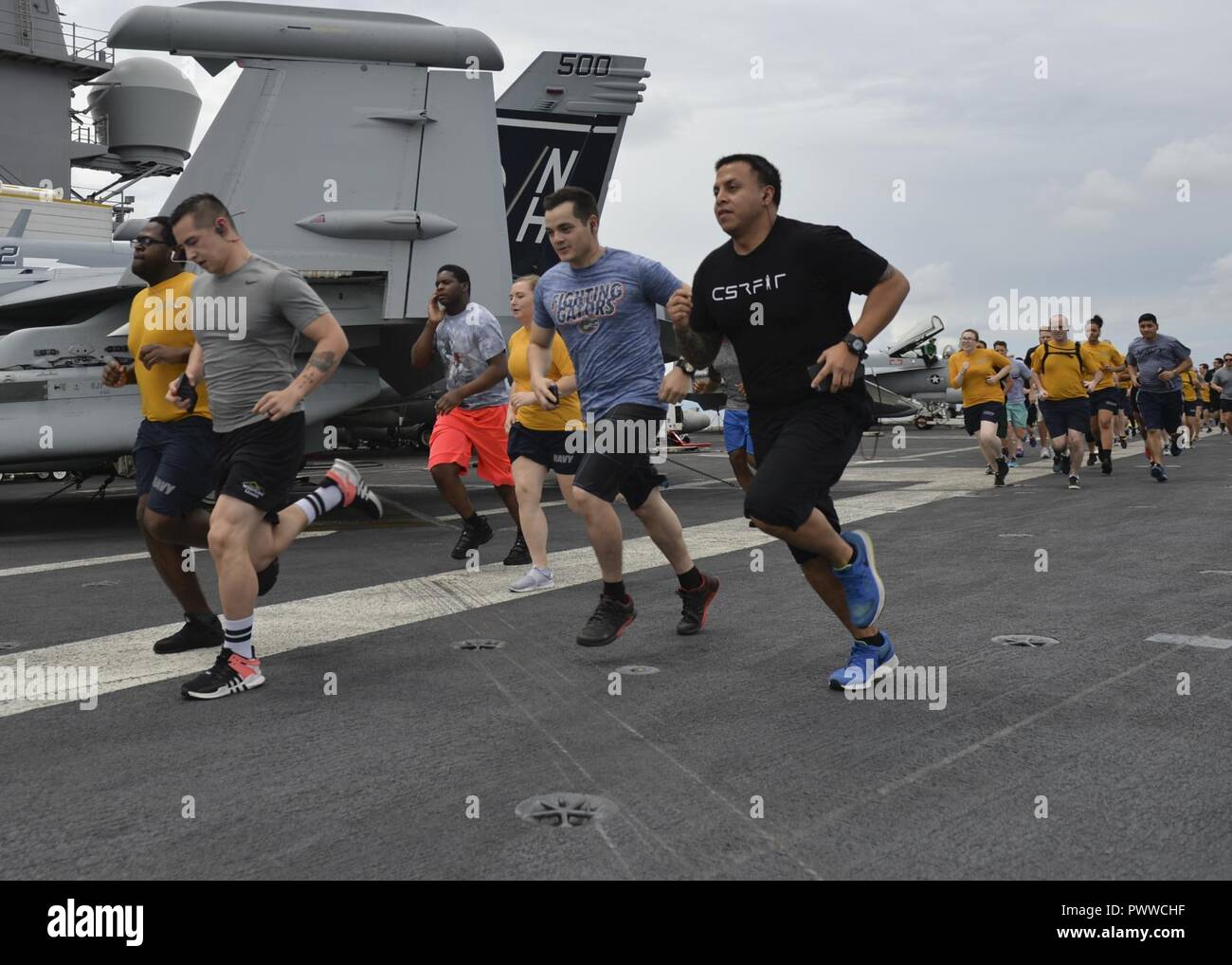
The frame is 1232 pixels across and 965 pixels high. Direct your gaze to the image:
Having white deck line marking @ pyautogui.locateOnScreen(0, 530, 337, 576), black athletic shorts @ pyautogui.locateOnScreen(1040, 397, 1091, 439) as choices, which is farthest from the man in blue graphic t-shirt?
black athletic shorts @ pyautogui.locateOnScreen(1040, 397, 1091, 439)

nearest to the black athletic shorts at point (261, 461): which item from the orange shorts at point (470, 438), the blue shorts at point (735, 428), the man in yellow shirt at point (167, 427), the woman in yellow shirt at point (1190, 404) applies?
the man in yellow shirt at point (167, 427)

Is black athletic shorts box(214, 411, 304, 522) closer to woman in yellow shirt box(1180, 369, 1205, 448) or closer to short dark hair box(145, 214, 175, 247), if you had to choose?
short dark hair box(145, 214, 175, 247)

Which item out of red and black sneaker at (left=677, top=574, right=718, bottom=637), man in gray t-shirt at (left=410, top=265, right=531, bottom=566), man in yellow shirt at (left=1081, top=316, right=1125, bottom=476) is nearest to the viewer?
red and black sneaker at (left=677, top=574, right=718, bottom=637)

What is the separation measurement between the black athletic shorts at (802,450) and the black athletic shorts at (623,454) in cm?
90

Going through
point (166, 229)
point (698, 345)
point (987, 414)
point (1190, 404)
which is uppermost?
point (166, 229)

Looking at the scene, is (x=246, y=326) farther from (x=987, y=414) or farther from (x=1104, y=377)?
(x=1104, y=377)

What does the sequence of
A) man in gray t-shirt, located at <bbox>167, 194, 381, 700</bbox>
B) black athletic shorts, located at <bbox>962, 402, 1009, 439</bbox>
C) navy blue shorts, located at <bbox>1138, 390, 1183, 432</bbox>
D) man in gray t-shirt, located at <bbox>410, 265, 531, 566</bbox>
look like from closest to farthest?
man in gray t-shirt, located at <bbox>167, 194, 381, 700</bbox> → man in gray t-shirt, located at <bbox>410, 265, 531, 566</bbox> → navy blue shorts, located at <bbox>1138, 390, 1183, 432</bbox> → black athletic shorts, located at <bbox>962, 402, 1009, 439</bbox>

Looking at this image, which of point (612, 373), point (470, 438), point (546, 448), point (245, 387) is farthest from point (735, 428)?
point (245, 387)

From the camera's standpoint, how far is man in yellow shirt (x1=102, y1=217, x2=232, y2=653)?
460 cm

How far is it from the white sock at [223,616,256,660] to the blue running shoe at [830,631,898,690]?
2.16 meters

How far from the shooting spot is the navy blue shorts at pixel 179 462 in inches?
181

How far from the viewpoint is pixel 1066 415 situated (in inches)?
501

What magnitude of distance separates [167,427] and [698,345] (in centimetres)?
229
